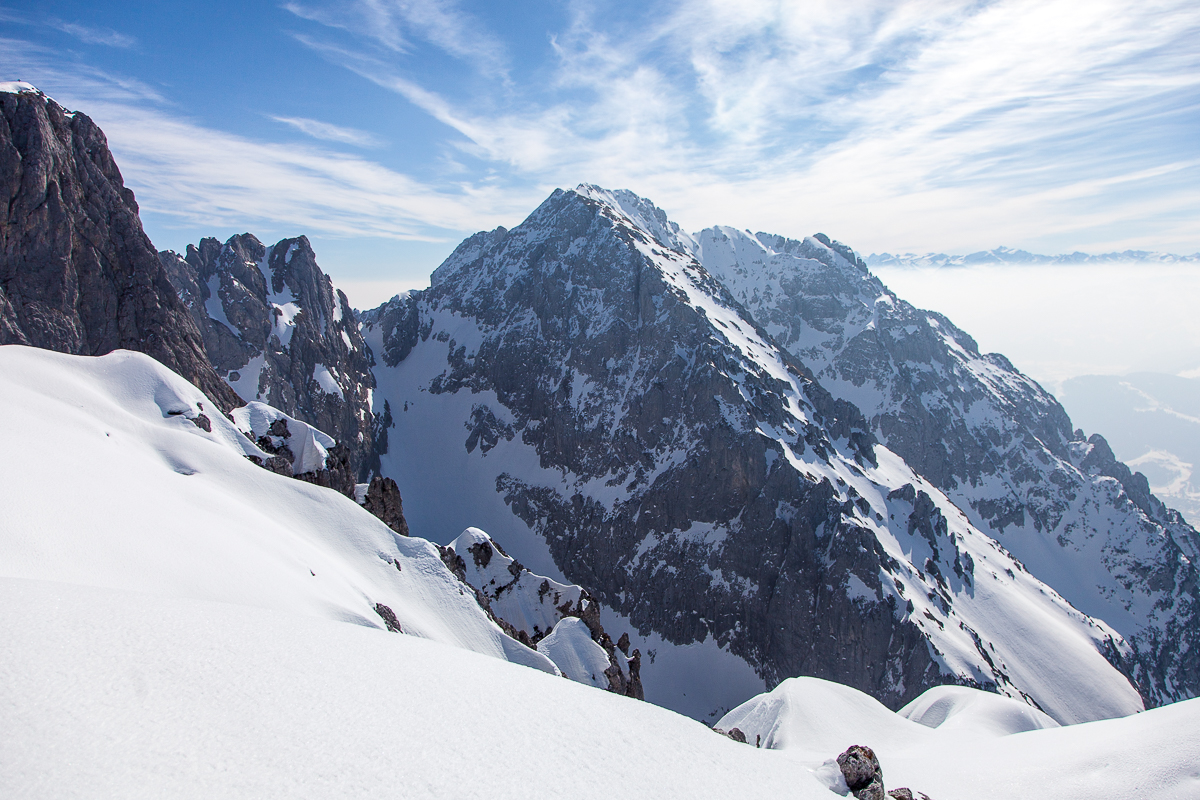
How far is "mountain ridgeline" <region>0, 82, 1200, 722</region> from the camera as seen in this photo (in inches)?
2340

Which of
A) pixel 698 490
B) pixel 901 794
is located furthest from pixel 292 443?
pixel 698 490

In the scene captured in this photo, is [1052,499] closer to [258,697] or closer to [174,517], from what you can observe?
[174,517]

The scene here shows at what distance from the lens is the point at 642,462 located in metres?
117

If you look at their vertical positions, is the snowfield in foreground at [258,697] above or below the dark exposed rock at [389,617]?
above

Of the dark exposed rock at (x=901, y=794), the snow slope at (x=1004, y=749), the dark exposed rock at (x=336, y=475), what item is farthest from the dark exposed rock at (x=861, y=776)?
the dark exposed rock at (x=336, y=475)

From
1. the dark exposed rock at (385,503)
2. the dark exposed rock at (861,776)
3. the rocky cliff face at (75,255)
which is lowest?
the dark exposed rock at (385,503)

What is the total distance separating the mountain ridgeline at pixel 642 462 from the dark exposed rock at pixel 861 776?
32555mm

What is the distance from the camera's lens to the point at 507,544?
119 m

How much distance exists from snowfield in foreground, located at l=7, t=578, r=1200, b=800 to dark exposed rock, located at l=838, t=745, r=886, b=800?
949 millimetres

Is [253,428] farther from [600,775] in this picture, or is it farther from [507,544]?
[507,544]

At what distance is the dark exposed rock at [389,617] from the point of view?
29.7 meters

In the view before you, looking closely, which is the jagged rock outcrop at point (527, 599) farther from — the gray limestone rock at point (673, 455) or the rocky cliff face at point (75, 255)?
the gray limestone rock at point (673, 455)

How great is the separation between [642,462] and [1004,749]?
310 feet

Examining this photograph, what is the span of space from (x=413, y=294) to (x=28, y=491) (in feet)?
600
